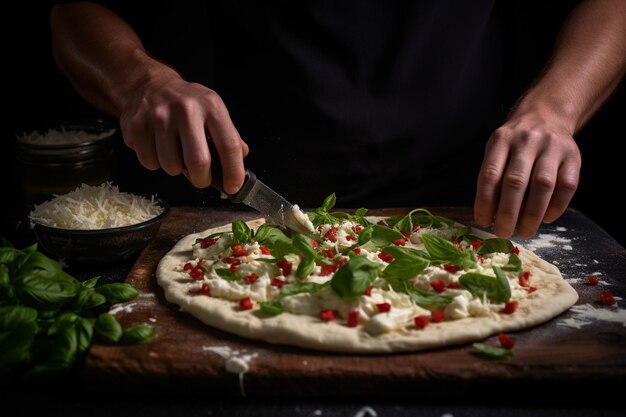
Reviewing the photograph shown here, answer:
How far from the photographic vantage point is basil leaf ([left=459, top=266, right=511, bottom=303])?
2053 mm

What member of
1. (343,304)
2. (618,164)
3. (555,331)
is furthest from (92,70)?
(618,164)

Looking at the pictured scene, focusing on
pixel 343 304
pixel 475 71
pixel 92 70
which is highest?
pixel 475 71

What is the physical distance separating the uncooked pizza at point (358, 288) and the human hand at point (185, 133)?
0.97ft

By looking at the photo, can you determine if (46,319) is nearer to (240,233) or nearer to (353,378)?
(240,233)

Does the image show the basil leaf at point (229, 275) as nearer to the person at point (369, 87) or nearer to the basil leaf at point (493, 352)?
the person at point (369, 87)

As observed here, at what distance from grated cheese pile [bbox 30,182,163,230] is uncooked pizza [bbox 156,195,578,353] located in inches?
9.6

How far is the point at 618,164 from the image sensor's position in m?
4.02

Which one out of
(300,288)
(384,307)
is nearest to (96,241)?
(300,288)

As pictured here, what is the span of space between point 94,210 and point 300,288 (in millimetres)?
1012

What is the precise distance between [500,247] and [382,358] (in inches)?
Answer: 35.4

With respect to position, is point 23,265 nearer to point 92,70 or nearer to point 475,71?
point 92,70

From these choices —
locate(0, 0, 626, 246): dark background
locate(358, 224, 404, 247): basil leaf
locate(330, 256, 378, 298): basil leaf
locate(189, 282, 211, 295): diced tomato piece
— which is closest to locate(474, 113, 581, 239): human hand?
locate(358, 224, 404, 247): basil leaf

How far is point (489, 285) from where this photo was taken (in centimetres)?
208

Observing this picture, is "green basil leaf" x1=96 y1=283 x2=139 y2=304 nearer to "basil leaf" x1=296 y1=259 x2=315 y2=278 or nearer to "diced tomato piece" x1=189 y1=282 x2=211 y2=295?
"diced tomato piece" x1=189 y1=282 x2=211 y2=295
